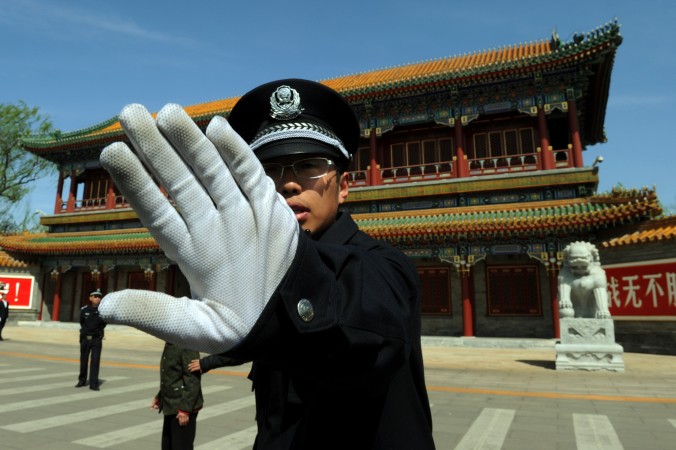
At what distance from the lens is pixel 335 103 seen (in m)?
1.19

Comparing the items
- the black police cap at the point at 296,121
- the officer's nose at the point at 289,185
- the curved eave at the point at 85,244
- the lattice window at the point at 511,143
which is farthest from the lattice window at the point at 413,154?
the officer's nose at the point at 289,185

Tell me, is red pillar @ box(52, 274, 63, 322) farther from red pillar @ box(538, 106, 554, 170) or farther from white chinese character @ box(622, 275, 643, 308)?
white chinese character @ box(622, 275, 643, 308)

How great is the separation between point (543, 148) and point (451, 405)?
9.79 meters

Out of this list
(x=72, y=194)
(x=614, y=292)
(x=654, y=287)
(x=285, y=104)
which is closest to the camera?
(x=285, y=104)

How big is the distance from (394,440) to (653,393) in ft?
23.6

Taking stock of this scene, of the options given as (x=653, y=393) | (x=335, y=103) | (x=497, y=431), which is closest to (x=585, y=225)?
(x=653, y=393)

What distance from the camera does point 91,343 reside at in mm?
6676

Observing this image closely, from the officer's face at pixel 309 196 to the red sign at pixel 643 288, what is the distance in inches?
468

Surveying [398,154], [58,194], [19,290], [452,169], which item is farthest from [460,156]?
[19,290]

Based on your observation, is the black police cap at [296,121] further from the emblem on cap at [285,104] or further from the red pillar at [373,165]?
the red pillar at [373,165]

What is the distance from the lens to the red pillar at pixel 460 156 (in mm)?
13586

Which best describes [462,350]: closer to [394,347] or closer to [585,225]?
[585,225]

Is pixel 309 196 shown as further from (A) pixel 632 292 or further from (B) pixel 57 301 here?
(B) pixel 57 301

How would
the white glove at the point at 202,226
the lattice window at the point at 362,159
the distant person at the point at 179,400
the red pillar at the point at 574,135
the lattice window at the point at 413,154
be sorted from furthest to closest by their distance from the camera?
the lattice window at the point at 362,159, the lattice window at the point at 413,154, the red pillar at the point at 574,135, the distant person at the point at 179,400, the white glove at the point at 202,226
